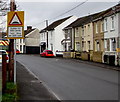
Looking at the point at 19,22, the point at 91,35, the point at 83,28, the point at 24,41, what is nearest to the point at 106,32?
the point at 91,35

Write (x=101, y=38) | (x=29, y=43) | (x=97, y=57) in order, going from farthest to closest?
1. (x=29, y=43)
2. (x=101, y=38)
3. (x=97, y=57)

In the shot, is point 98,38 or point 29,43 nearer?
point 98,38

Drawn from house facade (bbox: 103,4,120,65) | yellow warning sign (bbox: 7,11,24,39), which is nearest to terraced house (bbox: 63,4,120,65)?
house facade (bbox: 103,4,120,65)

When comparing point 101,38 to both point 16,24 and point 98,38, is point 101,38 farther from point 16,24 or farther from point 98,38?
point 16,24

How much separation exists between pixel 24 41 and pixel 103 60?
157 ft

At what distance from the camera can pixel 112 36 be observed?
27.1 metres

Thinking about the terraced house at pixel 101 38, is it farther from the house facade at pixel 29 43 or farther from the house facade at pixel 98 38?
the house facade at pixel 29 43

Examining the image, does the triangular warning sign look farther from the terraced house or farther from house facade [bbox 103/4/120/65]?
house facade [bbox 103/4/120/65]

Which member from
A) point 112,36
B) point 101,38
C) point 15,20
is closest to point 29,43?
point 101,38

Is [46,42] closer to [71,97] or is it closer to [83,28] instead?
[83,28]

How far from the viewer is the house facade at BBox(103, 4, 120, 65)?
2502cm

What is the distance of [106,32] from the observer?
29.0 meters

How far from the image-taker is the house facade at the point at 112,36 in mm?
25019

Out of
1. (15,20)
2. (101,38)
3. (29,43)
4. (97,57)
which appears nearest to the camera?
(15,20)
